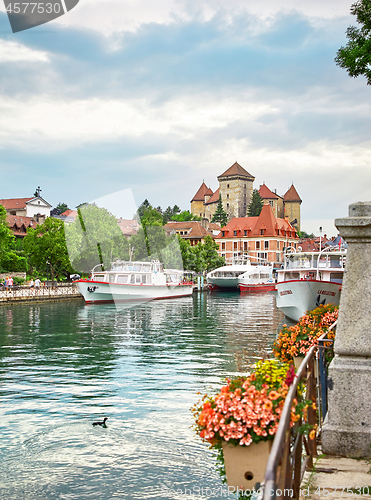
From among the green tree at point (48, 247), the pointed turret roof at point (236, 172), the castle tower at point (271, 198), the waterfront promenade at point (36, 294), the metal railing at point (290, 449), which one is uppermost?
the pointed turret roof at point (236, 172)

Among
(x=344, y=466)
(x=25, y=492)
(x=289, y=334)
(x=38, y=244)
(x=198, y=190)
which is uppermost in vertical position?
(x=198, y=190)

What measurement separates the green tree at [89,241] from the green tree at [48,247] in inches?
38.2

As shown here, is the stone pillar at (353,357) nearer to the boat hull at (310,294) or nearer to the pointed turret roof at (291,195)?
the boat hull at (310,294)

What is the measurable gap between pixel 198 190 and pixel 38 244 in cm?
13059

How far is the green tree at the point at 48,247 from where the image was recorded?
6494cm

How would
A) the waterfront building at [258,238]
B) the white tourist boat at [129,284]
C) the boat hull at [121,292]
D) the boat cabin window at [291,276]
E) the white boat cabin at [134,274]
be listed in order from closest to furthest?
the boat cabin window at [291,276] < the boat hull at [121,292] < the white tourist boat at [129,284] < the white boat cabin at [134,274] < the waterfront building at [258,238]

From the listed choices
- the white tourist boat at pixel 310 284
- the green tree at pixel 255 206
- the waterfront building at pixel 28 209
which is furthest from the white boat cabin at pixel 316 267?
the green tree at pixel 255 206

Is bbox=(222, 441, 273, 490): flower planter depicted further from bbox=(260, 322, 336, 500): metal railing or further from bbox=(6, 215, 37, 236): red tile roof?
bbox=(6, 215, 37, 236): red tile roof

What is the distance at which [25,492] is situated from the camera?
8.06 metres

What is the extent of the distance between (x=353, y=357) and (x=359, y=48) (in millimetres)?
12566

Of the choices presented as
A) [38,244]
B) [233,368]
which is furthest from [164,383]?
[38,244]

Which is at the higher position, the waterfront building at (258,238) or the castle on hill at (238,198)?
the castle on hill at (238,198)

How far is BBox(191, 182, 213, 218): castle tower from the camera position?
618ft

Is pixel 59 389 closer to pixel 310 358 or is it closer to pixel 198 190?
pixel 310 358
